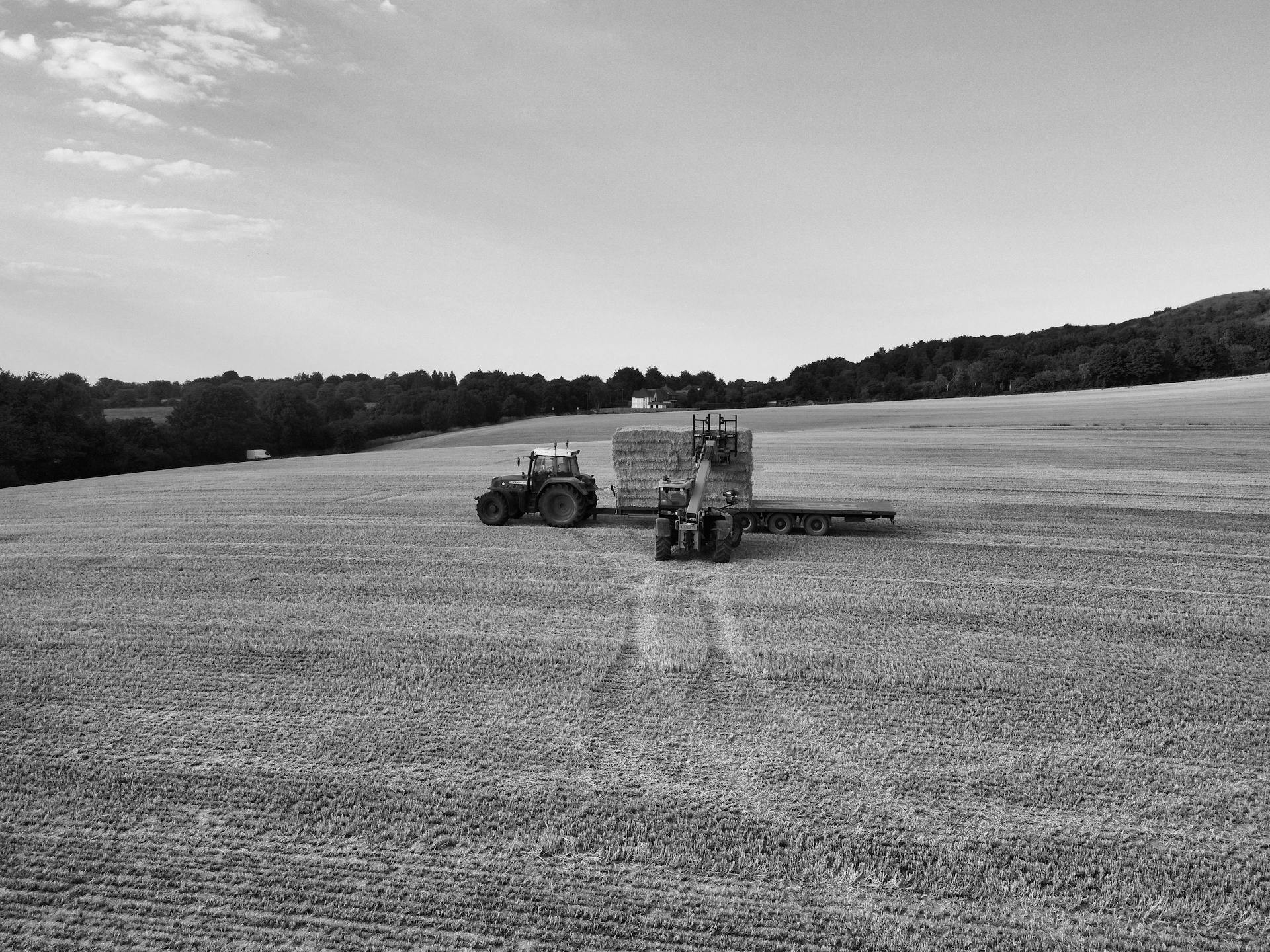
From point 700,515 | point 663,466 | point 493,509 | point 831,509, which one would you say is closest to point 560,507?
point 493,509

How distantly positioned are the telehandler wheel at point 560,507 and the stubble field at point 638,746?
66.0 inches

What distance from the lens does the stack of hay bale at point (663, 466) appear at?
1655 cm

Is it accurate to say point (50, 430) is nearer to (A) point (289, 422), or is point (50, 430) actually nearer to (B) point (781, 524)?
(A) point (289, 422)

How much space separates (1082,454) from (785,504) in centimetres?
1972

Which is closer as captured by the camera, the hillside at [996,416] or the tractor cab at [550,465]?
the tractor cab at [550,465]

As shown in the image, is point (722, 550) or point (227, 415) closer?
point (722, 550)

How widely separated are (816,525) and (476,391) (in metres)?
79.8

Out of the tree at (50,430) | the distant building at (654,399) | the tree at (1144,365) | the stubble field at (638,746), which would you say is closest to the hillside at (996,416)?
the tree at (1144,365)

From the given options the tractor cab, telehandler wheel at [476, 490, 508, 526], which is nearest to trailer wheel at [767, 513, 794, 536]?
the tractor cab

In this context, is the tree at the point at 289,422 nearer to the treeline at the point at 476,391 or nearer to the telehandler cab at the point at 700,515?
the treeline at the point at 476,391

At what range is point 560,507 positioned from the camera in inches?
690

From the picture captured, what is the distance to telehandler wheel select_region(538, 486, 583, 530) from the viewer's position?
1727 centimetres

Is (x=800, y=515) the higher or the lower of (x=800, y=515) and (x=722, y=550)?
the higher

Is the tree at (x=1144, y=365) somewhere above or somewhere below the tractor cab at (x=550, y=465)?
above
